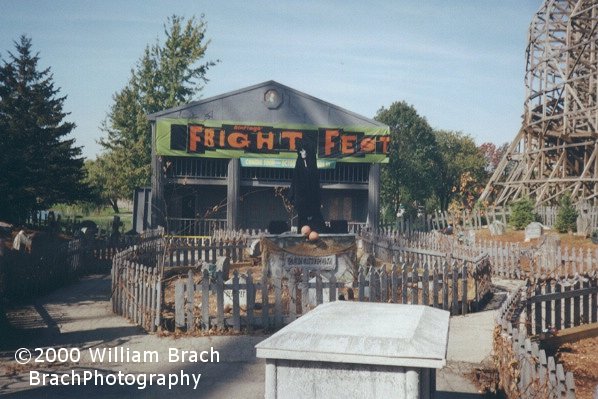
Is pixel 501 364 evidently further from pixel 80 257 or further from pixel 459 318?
pixel 80 257

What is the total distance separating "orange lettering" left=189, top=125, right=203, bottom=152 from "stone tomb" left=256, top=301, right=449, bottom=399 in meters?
24.2

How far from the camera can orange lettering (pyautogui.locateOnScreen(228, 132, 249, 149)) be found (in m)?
27.8

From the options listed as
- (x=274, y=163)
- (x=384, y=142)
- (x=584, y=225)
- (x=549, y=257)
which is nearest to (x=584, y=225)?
(x=584, y=225)

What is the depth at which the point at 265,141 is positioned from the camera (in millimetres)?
27953

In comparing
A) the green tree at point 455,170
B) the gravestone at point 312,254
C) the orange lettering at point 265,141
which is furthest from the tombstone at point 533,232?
the green tree at point 455,170

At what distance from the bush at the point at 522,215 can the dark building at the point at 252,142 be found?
728 centimetres

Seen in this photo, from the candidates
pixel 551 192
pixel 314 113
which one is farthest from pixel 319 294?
pixel 551 192

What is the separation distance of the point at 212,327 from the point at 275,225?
7.10m

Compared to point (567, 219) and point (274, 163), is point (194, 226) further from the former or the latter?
point (567, 219)

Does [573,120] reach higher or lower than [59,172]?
higher

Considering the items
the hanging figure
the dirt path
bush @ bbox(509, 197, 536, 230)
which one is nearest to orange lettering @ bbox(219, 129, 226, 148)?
the hanging figure

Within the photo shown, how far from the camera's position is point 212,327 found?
995 centimetres

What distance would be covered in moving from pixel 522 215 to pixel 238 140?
14.9 metres

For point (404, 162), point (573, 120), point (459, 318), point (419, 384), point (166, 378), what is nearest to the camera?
point (419, 384)
